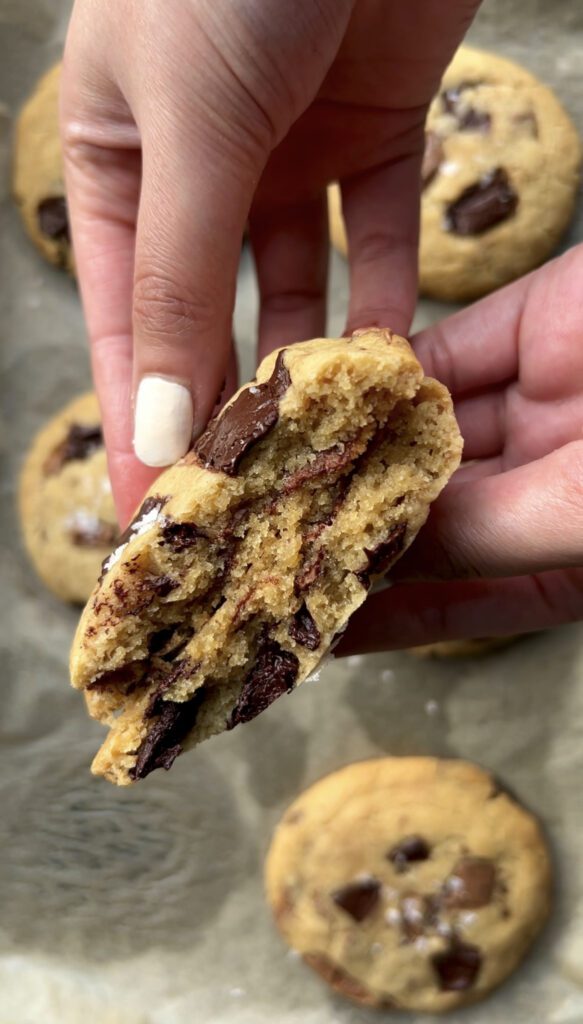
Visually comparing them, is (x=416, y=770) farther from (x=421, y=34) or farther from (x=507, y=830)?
(x=421, y=34)

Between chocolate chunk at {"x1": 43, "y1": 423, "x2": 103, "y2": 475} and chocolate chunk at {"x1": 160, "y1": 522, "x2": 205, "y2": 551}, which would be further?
chocolate chunk at {"x1": 43, "y1": 423, "x2": 103, "y2": 475}

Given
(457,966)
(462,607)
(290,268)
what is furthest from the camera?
(457,966)

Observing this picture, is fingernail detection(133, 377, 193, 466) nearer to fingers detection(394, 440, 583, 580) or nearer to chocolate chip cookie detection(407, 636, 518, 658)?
fingers detection(394, 440, 583, 580)

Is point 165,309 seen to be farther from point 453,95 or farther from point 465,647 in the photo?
point 453,95

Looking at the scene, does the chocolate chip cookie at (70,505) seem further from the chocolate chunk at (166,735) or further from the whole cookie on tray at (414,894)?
the chocolate chunk at (166,735)

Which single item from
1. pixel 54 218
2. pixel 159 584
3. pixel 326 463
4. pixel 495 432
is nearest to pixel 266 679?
pixel 159 584

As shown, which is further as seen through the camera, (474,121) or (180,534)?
(474,121)

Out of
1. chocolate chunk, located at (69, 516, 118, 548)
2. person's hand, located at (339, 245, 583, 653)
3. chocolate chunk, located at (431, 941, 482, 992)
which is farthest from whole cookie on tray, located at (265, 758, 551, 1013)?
chocolate chunk, located at (69, 516, 118, 548)
